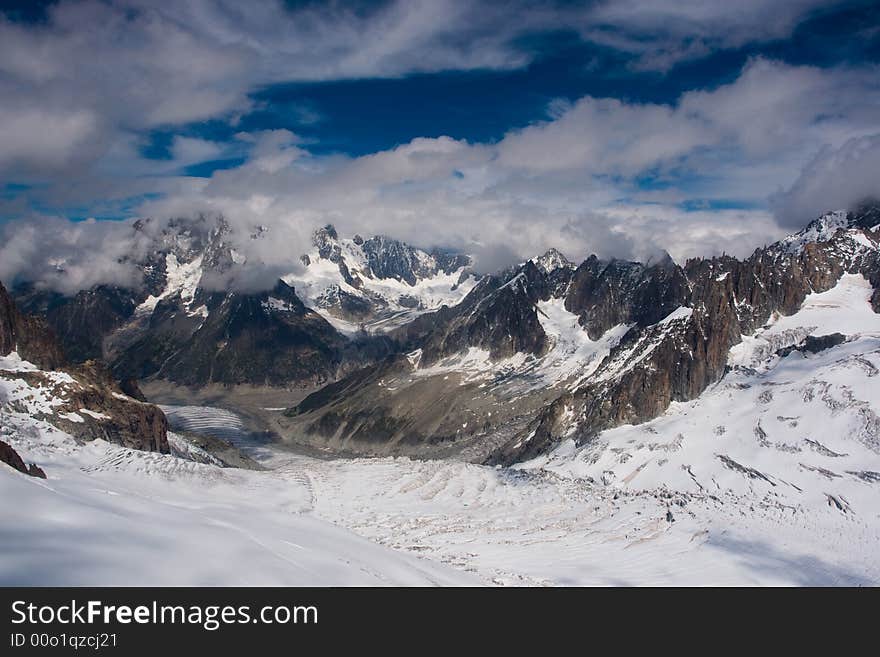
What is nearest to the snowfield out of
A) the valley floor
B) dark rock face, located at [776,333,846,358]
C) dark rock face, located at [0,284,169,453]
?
the valley floor

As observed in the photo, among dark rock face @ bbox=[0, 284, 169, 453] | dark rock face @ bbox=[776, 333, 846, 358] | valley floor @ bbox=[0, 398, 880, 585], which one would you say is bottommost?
valley floor @ bbox=[0, 398, 880, 585]

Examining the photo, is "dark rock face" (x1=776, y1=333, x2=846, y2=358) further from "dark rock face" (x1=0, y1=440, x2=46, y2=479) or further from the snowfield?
"dark rock face" (x1=0, y1=440, x2=46, y2=479)

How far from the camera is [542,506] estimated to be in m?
100

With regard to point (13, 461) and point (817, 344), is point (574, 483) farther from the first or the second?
point (13, 461)

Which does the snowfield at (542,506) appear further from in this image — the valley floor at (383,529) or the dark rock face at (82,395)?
the dark rock face at (82,395)

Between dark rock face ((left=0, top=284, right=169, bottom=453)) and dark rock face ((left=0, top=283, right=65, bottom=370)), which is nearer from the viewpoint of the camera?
dark rock face ((left=0, top=284, right=169, bottom=453))

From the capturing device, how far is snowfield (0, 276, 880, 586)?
24.8 m

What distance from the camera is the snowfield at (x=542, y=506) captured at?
2477 centimetres

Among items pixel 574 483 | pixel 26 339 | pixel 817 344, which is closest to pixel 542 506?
pixel 574 483

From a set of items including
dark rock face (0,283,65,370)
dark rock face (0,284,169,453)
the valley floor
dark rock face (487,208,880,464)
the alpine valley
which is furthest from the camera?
dark rock face (487,208,880,464)

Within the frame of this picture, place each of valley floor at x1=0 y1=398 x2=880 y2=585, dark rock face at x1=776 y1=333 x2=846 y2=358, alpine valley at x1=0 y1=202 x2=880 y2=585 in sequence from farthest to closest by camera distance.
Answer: dark rock face at x1=776 y1=333 x2=846 y2=358 < alpine valley at x1=0 y1=202 x2=880 y2=585 < valley floor at x1=0 y1=398 x2=880 y2=585

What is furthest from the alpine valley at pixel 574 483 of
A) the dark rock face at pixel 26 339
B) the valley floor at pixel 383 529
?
the dark rock face at pixel 26 339
